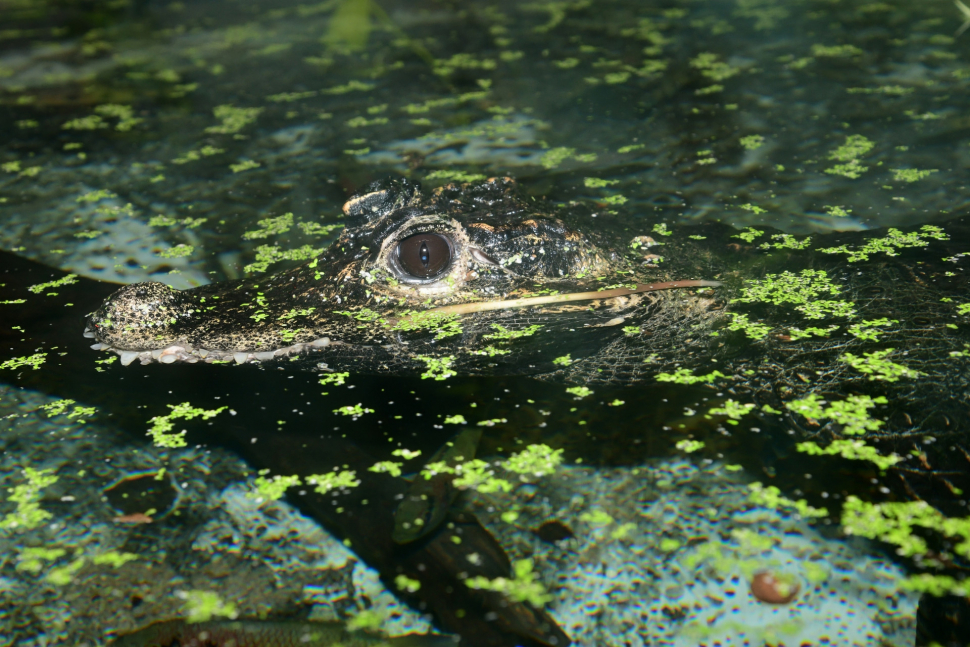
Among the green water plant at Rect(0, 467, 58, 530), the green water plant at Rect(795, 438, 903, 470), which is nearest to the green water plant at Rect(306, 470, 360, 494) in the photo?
the green water plant at Rect(0, 467, 58, 530)

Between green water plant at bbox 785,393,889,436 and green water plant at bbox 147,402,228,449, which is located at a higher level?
green water plant at bbox 785,393,889,436

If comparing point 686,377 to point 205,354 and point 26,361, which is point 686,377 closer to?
point 205,354

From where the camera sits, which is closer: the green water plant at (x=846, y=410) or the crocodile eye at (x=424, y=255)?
the green water plant at (x=846, y=410)

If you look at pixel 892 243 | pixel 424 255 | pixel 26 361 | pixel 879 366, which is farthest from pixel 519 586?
pixel 892 243

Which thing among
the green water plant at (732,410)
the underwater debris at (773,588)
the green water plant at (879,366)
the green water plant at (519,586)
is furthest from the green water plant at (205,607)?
the green water plant at (879,366)

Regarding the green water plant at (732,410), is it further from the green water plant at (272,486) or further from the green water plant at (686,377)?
the green water plant at (272,486)

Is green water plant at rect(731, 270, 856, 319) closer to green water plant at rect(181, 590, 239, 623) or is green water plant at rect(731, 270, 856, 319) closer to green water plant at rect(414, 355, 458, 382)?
green water plant at rect(414, 355, 458, 382)
